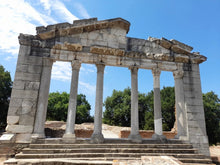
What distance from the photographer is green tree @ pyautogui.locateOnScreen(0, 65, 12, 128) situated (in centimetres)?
2414

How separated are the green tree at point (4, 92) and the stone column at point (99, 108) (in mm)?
20590

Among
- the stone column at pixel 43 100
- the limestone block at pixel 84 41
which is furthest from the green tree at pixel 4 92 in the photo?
the limestone block at pixel 84 41

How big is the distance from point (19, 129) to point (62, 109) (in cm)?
3142

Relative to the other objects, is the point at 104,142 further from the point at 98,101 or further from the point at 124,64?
the point at 124,64

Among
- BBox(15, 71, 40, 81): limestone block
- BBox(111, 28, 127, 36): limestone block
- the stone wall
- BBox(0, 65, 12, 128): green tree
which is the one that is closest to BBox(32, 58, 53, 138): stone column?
BBox(15, 71, 40, 81): limestone block

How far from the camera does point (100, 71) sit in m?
10.2

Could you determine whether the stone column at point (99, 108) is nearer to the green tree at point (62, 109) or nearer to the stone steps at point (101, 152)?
the stone steps at point (101, 152)

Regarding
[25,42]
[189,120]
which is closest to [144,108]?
[189,120]

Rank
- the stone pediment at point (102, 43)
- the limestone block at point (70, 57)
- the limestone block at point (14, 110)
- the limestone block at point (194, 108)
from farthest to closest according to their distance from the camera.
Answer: the limestone block at point (194, 108) → the limestone block at point (70, 57) → the stone pediment at point (102, 43) → the limestone block at point (14, 110)

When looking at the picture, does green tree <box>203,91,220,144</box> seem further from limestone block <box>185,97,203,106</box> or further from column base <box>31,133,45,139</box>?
column base <box>31,133,45,139</box>

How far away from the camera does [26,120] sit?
846cm

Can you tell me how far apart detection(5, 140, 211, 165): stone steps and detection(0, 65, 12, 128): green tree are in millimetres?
20381

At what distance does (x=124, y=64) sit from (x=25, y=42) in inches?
246

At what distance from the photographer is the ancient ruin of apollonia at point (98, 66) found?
8719 millimetres
